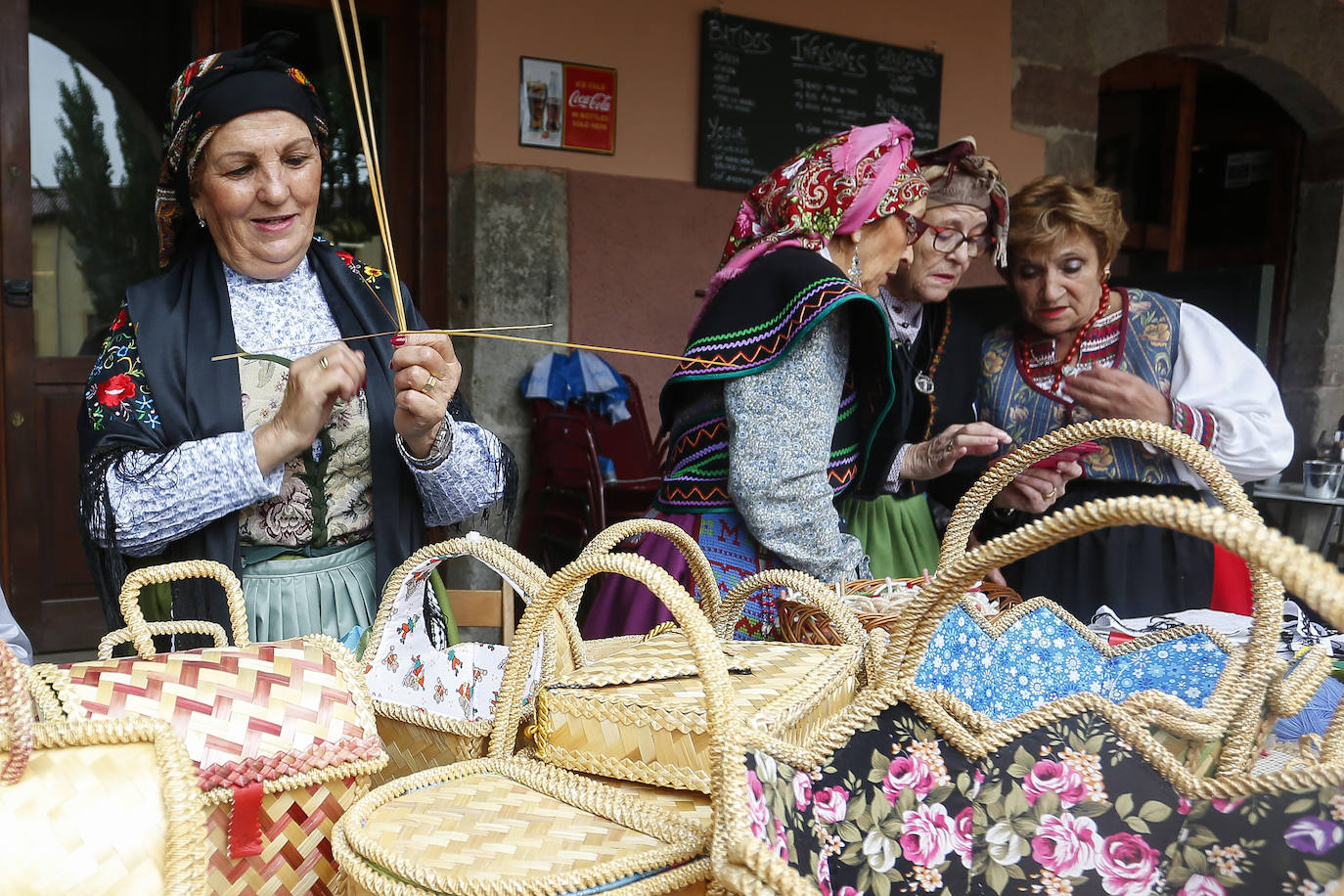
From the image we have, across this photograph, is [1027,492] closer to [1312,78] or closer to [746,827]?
[746,827]

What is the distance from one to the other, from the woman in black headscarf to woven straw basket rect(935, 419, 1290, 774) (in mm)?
866

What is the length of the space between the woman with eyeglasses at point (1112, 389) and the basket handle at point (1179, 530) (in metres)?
1.26

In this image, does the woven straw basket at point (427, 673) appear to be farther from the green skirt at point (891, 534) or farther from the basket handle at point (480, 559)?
the green skirt at point (891, 534)

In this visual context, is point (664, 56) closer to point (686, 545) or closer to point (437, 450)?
point (437, 450)

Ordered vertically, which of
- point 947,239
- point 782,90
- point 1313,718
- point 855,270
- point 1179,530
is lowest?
point 1313,718

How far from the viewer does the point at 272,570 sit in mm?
1527

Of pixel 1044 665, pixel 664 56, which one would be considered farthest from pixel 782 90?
pixel 1044 665

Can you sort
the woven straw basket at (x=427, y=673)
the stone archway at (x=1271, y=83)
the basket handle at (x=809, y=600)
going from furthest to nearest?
the stone archway at (x=1271, y=83) < the basket handle at (x=809, y=600) < the woven straw basket at (x=427, y=673)

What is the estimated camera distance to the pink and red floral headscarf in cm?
193

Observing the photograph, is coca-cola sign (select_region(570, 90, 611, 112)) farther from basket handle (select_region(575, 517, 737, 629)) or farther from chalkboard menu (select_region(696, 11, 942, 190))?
basket handle (select_region(575, 517, 737, 629))

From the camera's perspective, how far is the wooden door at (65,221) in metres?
3.11

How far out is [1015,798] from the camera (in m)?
0.86

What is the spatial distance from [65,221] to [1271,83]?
611 centimetres

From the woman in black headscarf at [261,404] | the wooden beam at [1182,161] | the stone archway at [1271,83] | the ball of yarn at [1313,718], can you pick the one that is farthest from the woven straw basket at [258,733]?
the wooden beam at [1182,161]
